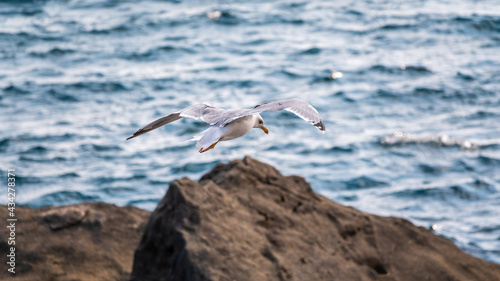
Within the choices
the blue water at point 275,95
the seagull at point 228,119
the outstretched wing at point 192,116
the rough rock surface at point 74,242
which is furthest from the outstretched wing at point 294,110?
the blue water at point 275,95

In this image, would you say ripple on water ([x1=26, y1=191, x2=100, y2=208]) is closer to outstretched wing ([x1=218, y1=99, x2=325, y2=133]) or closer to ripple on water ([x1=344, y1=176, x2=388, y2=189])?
ripple on water ([x1=344, y1=176, x2=388, y2=189])

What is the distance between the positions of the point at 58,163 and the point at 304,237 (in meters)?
6.74

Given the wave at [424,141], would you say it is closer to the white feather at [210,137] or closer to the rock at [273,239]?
the rock at [273,239]

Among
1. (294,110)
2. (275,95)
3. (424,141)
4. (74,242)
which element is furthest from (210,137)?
(275,95)

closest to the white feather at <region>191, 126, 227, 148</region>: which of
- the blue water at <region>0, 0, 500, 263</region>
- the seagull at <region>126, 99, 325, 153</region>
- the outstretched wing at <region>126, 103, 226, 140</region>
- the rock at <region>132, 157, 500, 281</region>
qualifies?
the seagull at <region>126, 99, 325, 153</region>

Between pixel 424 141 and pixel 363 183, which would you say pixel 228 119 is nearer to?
pixel 363 183

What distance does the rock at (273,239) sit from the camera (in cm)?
520

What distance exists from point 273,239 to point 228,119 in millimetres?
989

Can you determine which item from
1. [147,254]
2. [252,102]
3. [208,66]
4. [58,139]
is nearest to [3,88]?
[58,139]

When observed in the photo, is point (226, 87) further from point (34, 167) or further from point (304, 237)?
point (304, 237)

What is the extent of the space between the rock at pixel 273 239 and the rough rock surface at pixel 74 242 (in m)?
0.63

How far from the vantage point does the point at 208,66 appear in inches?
575

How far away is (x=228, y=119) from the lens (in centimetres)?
551

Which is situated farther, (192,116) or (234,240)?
(192,116)
